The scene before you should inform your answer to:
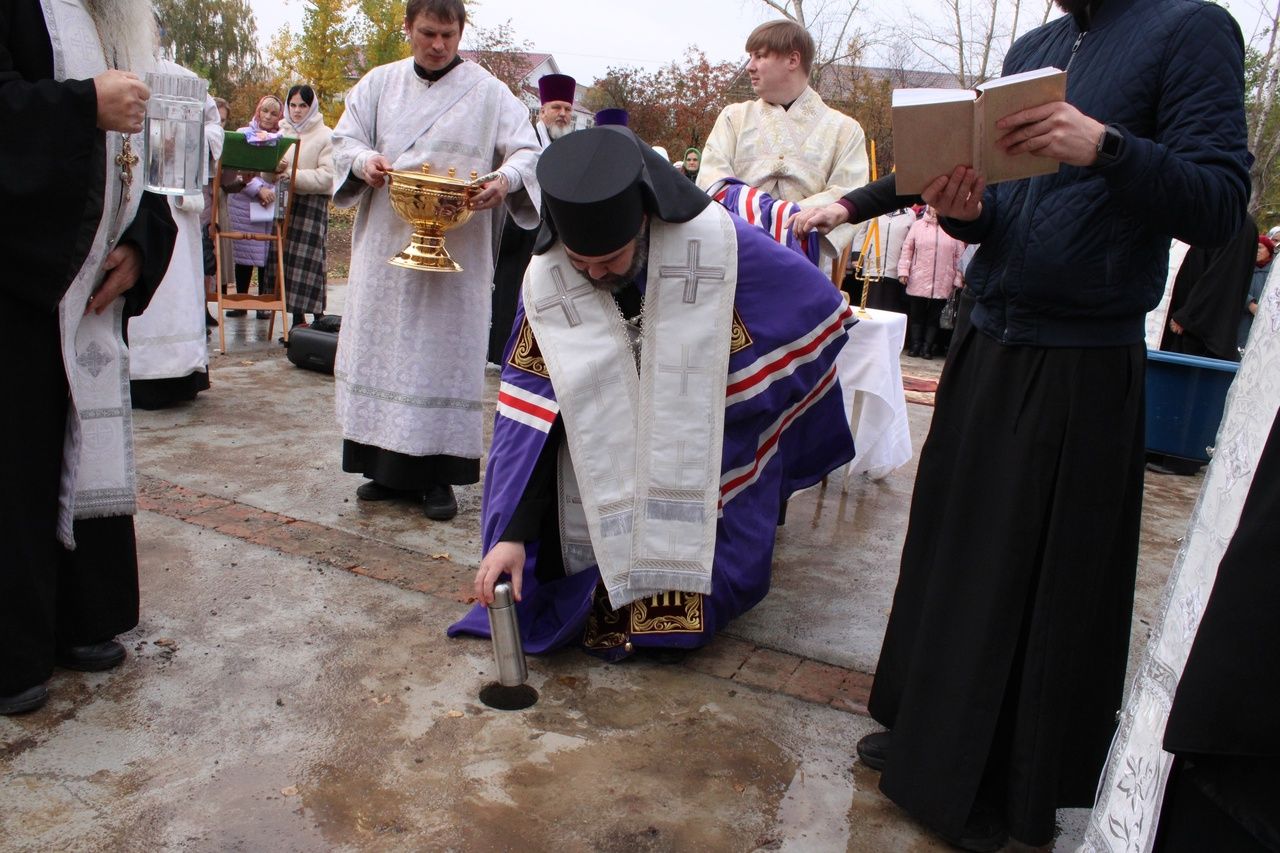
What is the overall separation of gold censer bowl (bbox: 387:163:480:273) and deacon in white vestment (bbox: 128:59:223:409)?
214cm

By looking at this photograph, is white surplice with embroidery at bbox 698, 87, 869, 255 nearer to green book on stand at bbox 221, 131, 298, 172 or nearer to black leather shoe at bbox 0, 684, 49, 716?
black leather shoe at bbox 0, 684, 49, 716

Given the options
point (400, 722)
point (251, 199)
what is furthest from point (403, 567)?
point (251, 199)

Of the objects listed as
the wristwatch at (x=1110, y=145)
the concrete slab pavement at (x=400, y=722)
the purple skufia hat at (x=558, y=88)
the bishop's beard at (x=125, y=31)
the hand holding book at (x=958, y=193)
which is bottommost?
the concrete slab pavement at (x=400, y=722)

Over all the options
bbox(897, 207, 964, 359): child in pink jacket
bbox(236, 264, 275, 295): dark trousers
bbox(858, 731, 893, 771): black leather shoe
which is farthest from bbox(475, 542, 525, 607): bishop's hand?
bbox(897, 207, 964, 359): child in pink jacket

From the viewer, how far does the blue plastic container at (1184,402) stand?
262 inches

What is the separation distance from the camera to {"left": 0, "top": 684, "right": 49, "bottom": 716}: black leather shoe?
2674mm

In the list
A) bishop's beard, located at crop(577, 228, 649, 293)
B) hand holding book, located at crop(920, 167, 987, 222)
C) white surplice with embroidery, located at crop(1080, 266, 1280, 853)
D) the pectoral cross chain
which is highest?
hand holding book, located at crop(920, 167, 987, 222)

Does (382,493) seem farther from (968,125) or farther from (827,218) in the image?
(968,125)

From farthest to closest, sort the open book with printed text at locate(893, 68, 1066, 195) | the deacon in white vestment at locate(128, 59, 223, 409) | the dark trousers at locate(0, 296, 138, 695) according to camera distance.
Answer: the deacon in white vestment at locate(128, 59, 223, 409) < the dark trousers at locate(0, 296, 138, 695) < the open book with printed text at locate(893, 68, 1066, 195)

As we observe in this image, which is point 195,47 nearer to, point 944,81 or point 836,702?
point 944,81

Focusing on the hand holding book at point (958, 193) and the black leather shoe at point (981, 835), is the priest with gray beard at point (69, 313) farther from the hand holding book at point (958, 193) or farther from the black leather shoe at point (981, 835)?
the black leather shoe at point (981, 835)

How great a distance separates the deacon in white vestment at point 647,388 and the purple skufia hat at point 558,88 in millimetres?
4193

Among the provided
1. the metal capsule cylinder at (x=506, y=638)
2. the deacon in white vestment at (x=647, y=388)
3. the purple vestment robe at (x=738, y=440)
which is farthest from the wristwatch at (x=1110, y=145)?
the metal capsule cylinder at (x=506, y=638)

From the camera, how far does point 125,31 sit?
2.77m
